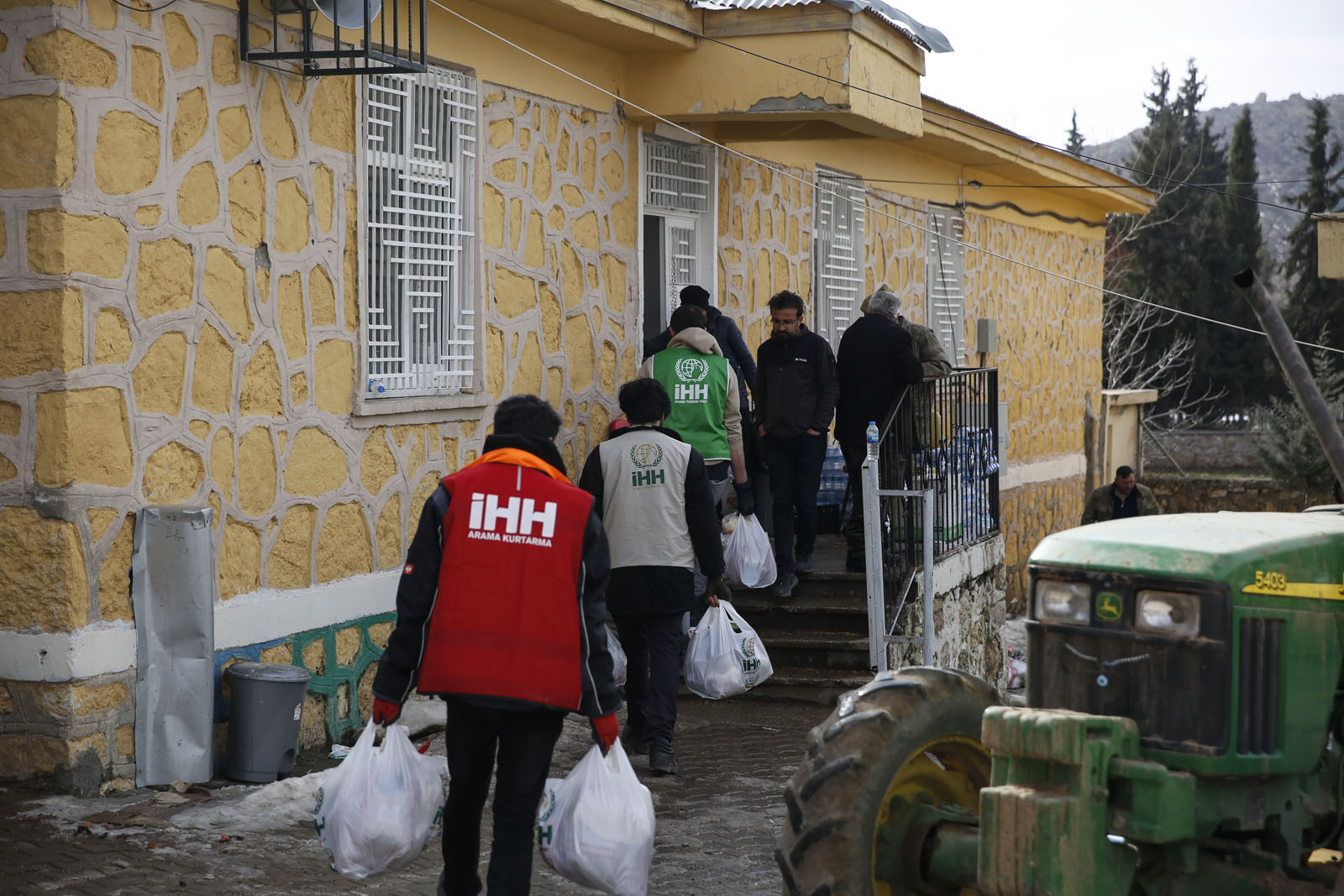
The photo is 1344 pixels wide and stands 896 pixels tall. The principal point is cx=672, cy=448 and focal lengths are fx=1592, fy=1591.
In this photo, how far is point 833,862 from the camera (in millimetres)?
4457

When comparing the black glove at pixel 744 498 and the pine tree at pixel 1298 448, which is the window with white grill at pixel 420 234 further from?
the pine tree at pixel 1298 448

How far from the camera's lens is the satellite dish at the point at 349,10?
7.55 m

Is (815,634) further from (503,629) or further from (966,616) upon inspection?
(503,629)

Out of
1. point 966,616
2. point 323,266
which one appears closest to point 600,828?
point 323,266

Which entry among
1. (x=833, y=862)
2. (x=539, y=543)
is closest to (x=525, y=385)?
(x=539, y=543)

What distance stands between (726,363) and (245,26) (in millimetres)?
3370

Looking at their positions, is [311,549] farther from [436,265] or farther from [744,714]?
[744,714]

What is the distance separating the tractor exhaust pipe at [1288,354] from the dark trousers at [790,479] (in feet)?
19.2

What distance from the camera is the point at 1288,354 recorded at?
4.00 m

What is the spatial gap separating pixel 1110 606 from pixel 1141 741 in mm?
357

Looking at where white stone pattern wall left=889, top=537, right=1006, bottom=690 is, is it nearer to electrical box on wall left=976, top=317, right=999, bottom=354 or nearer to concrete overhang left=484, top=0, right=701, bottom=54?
concrete overhang left=484, top=0, right=701, bottom=54

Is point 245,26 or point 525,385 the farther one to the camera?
point 525,385

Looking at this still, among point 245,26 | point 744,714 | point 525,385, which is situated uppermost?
point 245,26

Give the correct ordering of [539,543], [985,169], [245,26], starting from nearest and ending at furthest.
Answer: [539,543] < [245,26] < [985,169]
